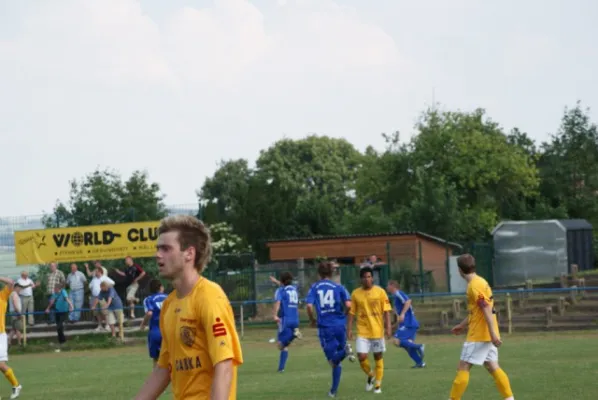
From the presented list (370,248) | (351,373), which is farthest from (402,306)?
(370,248)

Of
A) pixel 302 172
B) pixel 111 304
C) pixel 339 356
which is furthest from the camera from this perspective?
pixel 302 172

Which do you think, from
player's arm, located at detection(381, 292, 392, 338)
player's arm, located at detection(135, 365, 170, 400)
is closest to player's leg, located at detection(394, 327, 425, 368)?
player's arm, located at detection(381, 292, 392, 338)

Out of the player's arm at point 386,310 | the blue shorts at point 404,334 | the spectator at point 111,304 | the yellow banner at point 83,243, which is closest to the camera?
the player's arm at point 386,310

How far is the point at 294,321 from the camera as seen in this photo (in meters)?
21.6

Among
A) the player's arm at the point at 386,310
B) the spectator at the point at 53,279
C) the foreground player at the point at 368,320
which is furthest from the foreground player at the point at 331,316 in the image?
the spectator at the point at 53,279

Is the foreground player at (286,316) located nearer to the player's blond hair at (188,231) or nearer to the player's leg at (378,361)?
the player's leg at (378,361)

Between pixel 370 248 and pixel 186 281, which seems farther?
pixel 370 248

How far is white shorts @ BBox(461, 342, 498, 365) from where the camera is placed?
41.4ft

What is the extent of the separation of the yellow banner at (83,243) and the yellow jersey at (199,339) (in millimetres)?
29898

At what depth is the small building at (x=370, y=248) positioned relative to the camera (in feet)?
146

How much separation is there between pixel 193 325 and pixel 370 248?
1617 inches

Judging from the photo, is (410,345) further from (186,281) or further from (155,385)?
(186,281)

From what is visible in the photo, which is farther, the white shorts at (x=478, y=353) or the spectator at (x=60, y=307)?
the spectator at (x=60, y=307)

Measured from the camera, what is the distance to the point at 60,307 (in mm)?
32094
